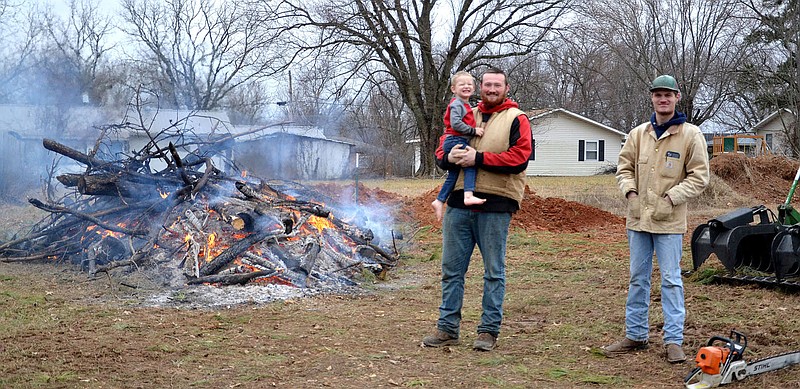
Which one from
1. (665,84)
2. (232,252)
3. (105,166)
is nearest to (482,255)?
(665,84)

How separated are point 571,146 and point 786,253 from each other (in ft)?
120

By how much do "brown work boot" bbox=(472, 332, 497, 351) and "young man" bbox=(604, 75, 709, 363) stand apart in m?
1.12

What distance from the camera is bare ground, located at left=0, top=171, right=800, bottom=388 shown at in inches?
185

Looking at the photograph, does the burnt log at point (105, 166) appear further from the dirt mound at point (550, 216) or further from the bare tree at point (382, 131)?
the bare tree at point (382, 131)

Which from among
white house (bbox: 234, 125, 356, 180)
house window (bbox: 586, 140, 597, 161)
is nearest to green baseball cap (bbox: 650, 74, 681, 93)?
white house (bbox: 234, 125, 356, 180)

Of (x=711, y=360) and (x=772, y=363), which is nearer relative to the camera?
(x=711, y=360)

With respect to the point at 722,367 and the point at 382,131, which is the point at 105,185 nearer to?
the point at 722,367

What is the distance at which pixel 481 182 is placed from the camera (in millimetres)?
5273

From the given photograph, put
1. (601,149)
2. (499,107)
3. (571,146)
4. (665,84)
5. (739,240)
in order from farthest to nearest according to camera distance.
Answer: (601,149), (571,146), (739,240), (499,107), (665,84)

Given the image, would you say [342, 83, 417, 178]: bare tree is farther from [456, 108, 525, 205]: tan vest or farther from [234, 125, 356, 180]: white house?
[456, 108, 525, 205]: tan vest

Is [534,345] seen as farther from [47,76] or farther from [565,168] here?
[565,168]

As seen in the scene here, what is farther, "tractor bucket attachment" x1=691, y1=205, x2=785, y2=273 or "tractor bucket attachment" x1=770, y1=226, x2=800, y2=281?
"tractor bucket attachment" x1=691, y1=205, x2=785, y2=273

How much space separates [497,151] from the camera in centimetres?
528

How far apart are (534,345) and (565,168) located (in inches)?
1508
